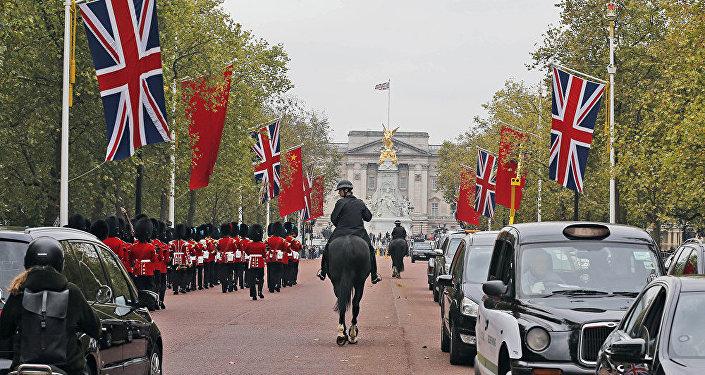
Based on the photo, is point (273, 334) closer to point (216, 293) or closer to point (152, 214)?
point (216, 293)

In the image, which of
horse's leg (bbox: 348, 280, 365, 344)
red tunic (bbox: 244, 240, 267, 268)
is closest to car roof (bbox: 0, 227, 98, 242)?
horse's leg (bbox: 348, 280, 365, 344)

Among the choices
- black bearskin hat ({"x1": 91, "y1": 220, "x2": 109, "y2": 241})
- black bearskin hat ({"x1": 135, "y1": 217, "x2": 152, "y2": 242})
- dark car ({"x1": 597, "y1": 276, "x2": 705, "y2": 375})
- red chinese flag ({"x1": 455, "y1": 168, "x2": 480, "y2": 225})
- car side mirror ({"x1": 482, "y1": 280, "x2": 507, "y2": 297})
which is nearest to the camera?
dark car ({"x1": 597, "y1": 276, "x2": 705, "y2": 375})

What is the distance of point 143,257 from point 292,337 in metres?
7.51

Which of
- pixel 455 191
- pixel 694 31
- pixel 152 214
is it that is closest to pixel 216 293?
pixel 694 31

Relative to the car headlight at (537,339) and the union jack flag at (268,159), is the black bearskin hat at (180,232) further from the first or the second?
the car headlight at (537,339)

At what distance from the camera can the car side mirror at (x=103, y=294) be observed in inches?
420

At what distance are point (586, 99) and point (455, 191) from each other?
85.5 meters

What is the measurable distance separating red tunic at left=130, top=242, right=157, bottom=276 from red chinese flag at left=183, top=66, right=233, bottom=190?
48.8 ft

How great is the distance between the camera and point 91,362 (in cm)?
1052

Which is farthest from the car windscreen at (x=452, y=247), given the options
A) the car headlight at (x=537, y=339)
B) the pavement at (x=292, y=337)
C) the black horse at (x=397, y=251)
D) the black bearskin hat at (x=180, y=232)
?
the car headlight at (x=537, y=339)

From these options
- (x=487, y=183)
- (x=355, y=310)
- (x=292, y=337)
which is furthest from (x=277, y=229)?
(x=487, y=183)

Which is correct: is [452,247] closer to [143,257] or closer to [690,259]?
[143,257]

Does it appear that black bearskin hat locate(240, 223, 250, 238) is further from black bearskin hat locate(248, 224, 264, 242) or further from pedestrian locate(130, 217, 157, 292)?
pedestrian locate(130, 217, 157, 292)

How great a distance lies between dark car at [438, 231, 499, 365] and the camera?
17219 mm
